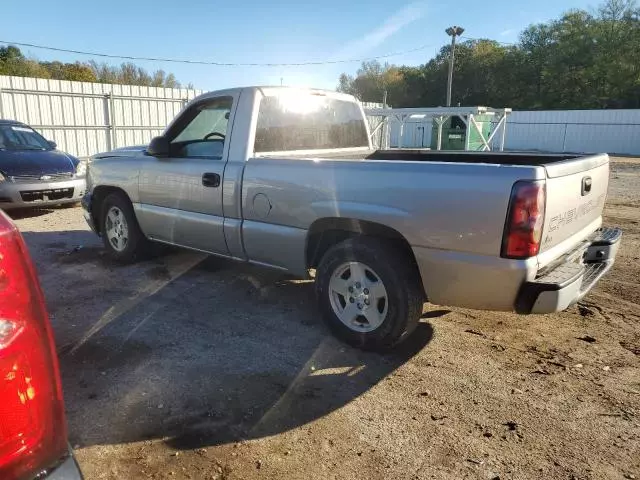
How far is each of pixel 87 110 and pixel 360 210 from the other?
1501cm

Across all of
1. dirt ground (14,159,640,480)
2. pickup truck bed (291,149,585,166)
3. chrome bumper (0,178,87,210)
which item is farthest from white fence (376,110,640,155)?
dirt ground (14,159,640,480)

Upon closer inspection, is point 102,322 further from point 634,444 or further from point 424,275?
point 634,444

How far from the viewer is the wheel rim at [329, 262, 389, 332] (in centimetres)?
362

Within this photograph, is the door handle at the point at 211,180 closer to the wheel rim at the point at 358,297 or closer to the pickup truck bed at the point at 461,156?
the pickup truck bed at the point at 461,156

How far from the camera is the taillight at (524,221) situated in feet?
9.29

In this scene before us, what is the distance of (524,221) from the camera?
2.87m

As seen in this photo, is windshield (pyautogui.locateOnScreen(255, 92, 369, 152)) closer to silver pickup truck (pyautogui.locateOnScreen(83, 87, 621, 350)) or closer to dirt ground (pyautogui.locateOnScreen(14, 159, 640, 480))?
silver pickup truck (pyautogui.locateOnScreen(83, 87, 621, 350))

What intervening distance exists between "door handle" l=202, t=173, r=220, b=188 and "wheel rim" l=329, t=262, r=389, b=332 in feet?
4.64

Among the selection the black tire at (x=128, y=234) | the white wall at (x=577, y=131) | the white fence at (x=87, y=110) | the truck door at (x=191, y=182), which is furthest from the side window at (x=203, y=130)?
the white wall at (x=577, y=131)

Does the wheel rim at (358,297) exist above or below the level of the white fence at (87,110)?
below

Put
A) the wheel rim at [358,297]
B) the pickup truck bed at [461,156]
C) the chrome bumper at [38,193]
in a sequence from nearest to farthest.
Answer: the wheel rim at [358,297]
the pickup truck bed at [461,156]
the chrome bumper at [38,193]

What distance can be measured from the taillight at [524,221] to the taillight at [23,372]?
2.40 m

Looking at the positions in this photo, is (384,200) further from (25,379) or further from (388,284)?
(25,379)

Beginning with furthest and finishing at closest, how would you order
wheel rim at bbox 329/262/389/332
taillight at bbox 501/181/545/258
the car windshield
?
the car windshield < wheel rim at bbox 329/262/389/332 < taillight at bbox 501/181/545/258
